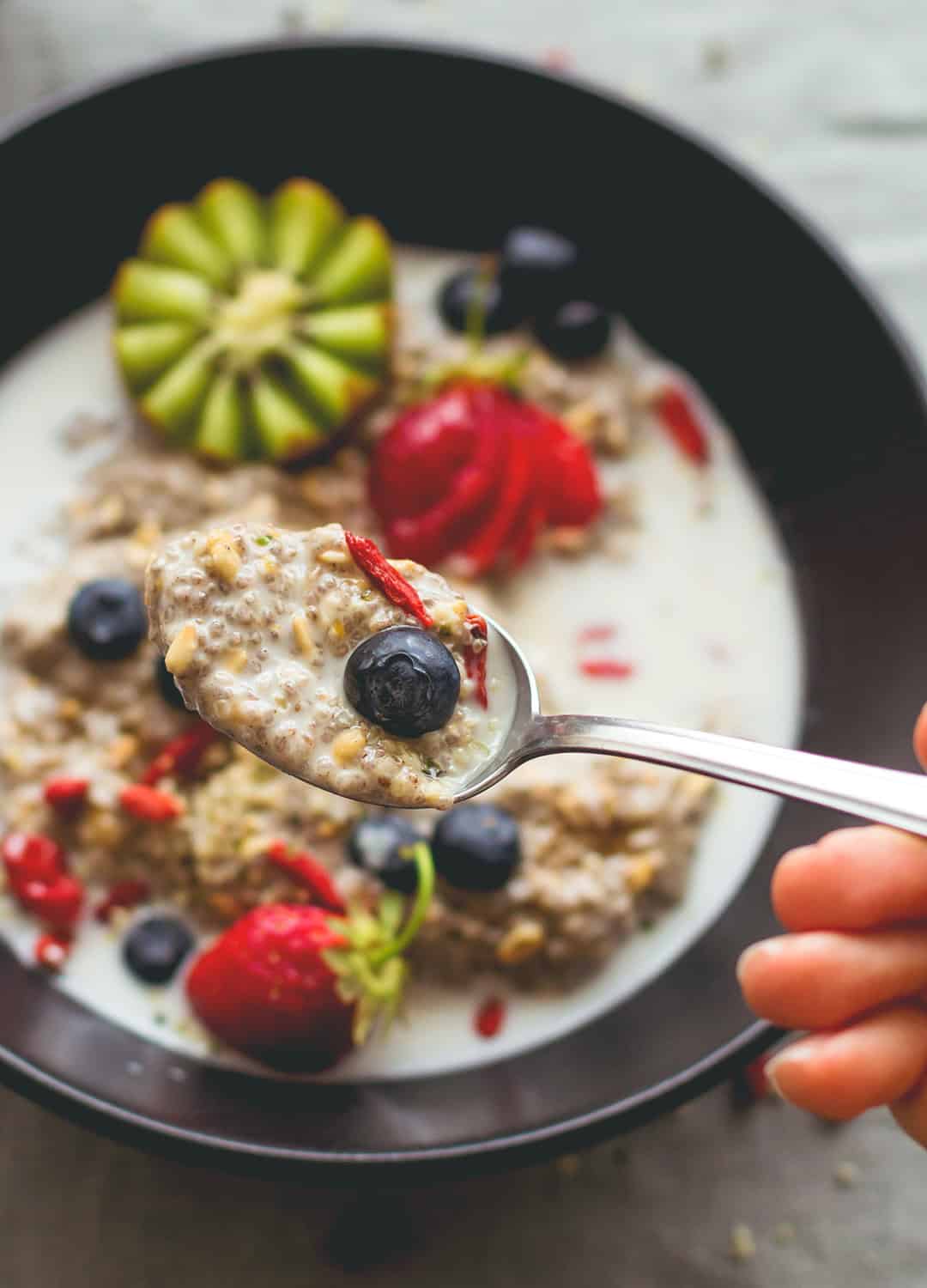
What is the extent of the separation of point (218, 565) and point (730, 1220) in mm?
1243

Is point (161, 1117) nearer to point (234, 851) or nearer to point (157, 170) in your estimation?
point (234, 851)

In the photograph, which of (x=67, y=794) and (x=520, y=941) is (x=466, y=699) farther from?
(x=67, y=794)

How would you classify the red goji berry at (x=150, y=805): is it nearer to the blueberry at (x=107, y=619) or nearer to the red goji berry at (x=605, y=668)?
the blueberry at (x=107, y=619)

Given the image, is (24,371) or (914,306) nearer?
(24,371)

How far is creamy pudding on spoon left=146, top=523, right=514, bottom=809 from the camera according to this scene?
129 centimetres

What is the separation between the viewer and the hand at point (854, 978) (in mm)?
1311

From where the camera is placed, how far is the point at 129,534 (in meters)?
1.98

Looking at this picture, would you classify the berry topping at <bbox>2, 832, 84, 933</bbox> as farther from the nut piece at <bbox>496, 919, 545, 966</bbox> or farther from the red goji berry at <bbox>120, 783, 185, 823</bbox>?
the nut piece at <bbox>496, 919, 545, 966</bbox>

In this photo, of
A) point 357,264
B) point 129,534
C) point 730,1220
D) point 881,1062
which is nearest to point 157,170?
point 357,264

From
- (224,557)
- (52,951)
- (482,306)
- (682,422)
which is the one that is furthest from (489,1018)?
(482,306)

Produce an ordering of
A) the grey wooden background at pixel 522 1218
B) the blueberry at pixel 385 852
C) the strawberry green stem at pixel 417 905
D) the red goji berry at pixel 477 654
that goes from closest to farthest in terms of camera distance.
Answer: the red goji berry at pixel 477 654
the strawberry green stem at pixel 417 905
the blueberry at pixel 385 852
the grey wooden background at pixel 522 1218

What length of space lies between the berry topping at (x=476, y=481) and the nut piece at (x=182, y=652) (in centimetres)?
74

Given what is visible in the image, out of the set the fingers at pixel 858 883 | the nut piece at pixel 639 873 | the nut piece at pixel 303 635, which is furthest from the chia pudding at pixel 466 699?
the fingers at pixel 858 883

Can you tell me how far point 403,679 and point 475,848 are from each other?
1.71 ft
